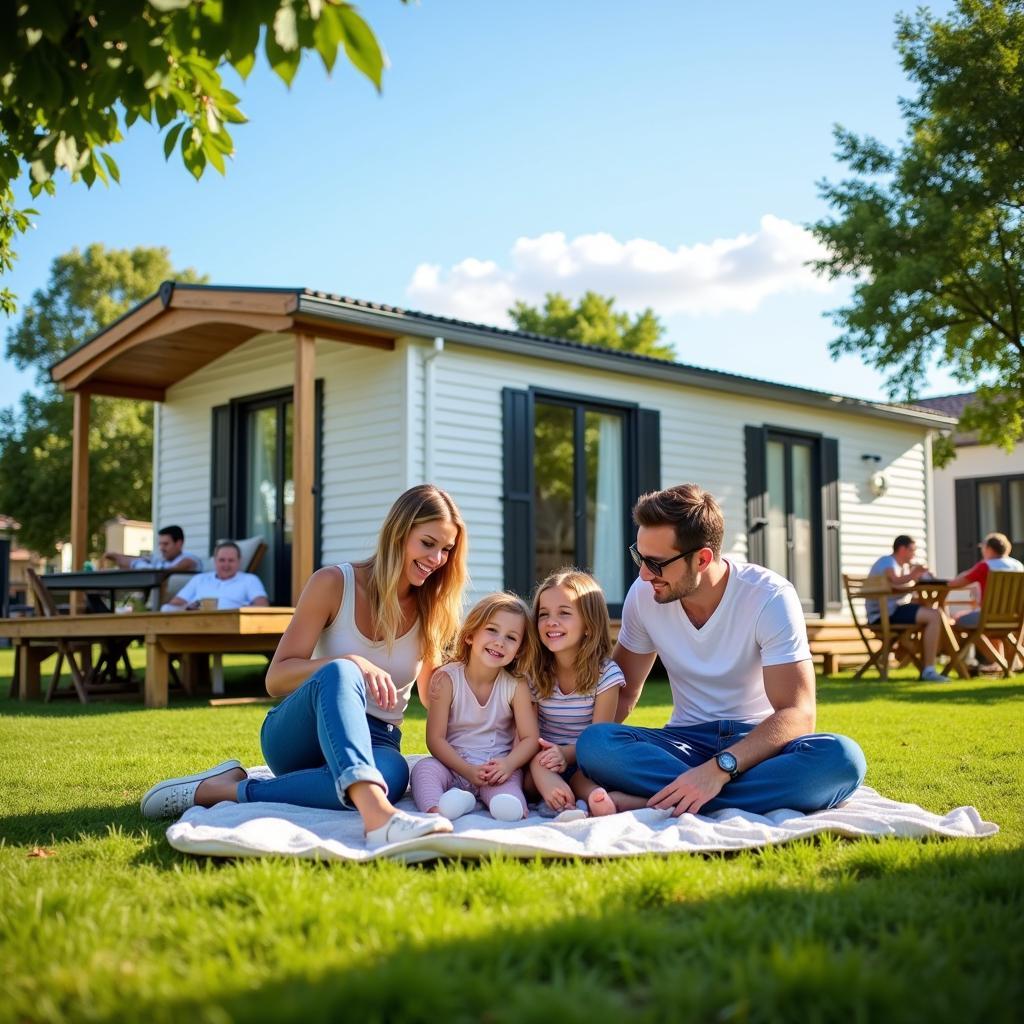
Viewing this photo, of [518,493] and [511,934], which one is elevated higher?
[518,493]

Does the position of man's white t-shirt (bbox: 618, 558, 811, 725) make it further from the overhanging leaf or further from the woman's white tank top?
the overhanging leaf

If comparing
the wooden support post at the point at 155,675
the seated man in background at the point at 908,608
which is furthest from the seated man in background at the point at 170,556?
the seated man in background at the point at 908,608

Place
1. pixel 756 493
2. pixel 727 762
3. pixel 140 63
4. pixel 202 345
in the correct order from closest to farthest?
pixel 140 63, pixel 727 762, pixel 202 345, pixel 756 493

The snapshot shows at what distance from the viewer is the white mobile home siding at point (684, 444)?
942cm

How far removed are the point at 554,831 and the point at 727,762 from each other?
60 centimetres

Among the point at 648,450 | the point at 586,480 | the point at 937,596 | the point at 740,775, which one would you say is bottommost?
the point at 740,775

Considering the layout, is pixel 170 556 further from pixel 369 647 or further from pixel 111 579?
pixel 369 647

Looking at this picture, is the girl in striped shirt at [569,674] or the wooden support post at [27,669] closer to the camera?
the girl in striped shirt at [569,674]

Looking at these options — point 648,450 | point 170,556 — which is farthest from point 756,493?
point 170,556

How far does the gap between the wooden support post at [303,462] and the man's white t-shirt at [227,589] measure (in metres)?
0.77

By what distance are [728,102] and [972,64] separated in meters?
4.91

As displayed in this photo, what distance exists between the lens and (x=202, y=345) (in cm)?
1055

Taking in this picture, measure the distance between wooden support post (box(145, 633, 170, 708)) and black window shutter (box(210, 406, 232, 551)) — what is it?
311 centimetres

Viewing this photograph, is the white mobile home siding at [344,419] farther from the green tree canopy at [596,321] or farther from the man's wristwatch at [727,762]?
the green tree canopy at [596,321]
